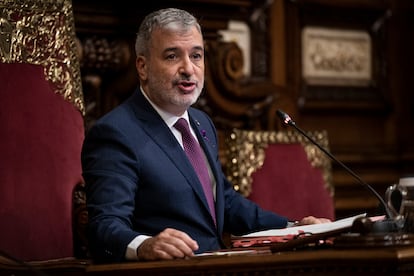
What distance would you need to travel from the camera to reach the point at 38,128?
2.84 m

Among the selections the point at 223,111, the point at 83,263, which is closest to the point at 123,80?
the point at 223,111

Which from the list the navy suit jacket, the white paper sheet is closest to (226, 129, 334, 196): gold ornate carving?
the navy suit jacket

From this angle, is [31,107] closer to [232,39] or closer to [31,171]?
[31,171]

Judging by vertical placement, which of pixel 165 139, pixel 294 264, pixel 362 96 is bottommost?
pixel 294 264

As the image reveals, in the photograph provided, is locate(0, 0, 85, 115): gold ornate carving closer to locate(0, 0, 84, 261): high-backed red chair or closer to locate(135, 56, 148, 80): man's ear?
locate(0, 0, 84, 261): high-backed red chair

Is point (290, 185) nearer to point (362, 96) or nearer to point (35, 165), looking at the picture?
point (35, 165)

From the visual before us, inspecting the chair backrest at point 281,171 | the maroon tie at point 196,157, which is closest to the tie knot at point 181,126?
the maroon tie at point 196,157

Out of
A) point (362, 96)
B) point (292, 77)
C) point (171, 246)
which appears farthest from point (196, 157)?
point (362, 96)

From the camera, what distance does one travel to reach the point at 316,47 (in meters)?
4.93

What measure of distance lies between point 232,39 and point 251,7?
0.57 ft

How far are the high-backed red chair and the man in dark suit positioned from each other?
0.34m

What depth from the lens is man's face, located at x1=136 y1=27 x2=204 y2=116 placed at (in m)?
2.57

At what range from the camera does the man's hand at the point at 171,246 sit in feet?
6.82

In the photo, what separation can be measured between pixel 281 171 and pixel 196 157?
1084mm
